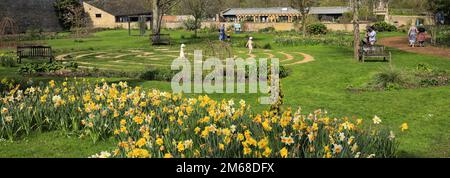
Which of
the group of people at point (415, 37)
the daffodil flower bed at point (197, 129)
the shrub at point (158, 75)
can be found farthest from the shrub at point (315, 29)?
the daffodil flower bed at point (197, 129)

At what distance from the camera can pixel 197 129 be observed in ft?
23.6

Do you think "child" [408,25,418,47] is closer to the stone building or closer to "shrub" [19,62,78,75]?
"shrub" [19,62,78,75]

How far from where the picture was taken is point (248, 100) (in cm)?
1382

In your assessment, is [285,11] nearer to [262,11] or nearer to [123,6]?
[262,11]

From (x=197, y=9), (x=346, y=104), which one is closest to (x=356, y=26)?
(x=346, y=104)

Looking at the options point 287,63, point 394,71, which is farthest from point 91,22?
point 394,71

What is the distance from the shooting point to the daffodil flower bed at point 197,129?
6.57m

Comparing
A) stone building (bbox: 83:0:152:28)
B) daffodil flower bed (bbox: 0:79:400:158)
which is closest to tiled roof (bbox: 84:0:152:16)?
stone building (bbox: 83:0:152:28)

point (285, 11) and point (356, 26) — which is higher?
point (285, 11)

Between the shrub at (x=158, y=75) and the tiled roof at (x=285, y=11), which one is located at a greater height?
the tiled roof at (x=285, y=11)

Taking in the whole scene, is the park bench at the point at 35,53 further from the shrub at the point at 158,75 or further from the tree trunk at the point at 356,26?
the tree trunk at the point at 356,26

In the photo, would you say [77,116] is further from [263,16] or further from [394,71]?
[263,16]

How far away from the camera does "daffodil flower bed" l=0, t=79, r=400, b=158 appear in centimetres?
657
